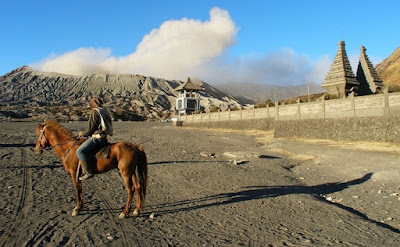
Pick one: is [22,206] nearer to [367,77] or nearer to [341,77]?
[341,77]

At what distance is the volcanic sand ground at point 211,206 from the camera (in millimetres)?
5156

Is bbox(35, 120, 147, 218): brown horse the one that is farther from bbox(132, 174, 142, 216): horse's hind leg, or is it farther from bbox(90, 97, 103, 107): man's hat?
bbox(90, 97, 103, 107): man's hat

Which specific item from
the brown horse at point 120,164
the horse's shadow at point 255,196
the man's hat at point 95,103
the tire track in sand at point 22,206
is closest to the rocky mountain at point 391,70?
the horse's shadow at point 255,196

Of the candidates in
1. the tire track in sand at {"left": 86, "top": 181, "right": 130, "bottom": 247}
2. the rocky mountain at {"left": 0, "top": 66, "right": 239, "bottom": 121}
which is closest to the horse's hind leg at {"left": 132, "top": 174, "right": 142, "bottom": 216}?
the tire track in sand at {"left": 86, "top": 181, "right": 130, "bottom": 247}

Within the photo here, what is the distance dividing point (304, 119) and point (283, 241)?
2143cm

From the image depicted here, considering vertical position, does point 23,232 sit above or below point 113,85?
below

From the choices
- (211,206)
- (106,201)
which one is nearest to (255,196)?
(211,206)

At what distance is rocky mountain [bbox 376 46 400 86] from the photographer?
4959 cm

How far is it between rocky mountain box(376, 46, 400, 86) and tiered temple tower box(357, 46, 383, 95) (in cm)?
1361

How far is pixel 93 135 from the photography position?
607 cm

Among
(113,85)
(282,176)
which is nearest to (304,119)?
(282,176)

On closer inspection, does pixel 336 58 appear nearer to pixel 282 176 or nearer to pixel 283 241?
pixel 282 176

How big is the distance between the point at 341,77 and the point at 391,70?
118ft

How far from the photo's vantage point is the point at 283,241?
16.8 ft
